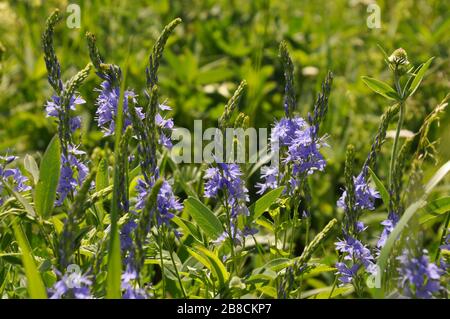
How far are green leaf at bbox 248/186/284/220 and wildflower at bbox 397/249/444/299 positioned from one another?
41 centimetres

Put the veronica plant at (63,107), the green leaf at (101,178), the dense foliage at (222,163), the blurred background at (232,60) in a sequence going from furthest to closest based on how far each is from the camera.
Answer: the blurred background at (232,60) < the green leaf at (101,178) < the veronica plant at (63,107) < the dense foliage at (222,163)

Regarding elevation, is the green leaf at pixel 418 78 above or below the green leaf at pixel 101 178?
above

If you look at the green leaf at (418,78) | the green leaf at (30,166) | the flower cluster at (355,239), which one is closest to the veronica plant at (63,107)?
the green leaf at (30,166)

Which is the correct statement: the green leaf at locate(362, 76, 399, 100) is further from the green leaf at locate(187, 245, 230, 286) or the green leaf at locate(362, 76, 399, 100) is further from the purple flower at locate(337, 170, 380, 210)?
the green leaf at locate(187, 245, 230, 286)

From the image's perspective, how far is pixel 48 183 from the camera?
1.76 m

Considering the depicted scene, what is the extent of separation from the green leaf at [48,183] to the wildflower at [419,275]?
801mm

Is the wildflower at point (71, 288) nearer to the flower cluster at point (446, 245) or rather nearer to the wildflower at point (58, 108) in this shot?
the wildflower at point (58, 108)

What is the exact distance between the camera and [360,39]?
446 centimetres

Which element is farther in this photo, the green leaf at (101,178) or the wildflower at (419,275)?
the green leaf at (101,178)

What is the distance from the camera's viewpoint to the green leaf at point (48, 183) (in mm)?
1754

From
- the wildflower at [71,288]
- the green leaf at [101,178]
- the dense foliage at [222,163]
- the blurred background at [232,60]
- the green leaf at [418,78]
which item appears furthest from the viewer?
the blurred background at [232,60]

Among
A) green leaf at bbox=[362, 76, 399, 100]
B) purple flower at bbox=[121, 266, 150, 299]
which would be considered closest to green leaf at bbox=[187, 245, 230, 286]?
purple flower at bbox=[121, 266, 150, 299]
